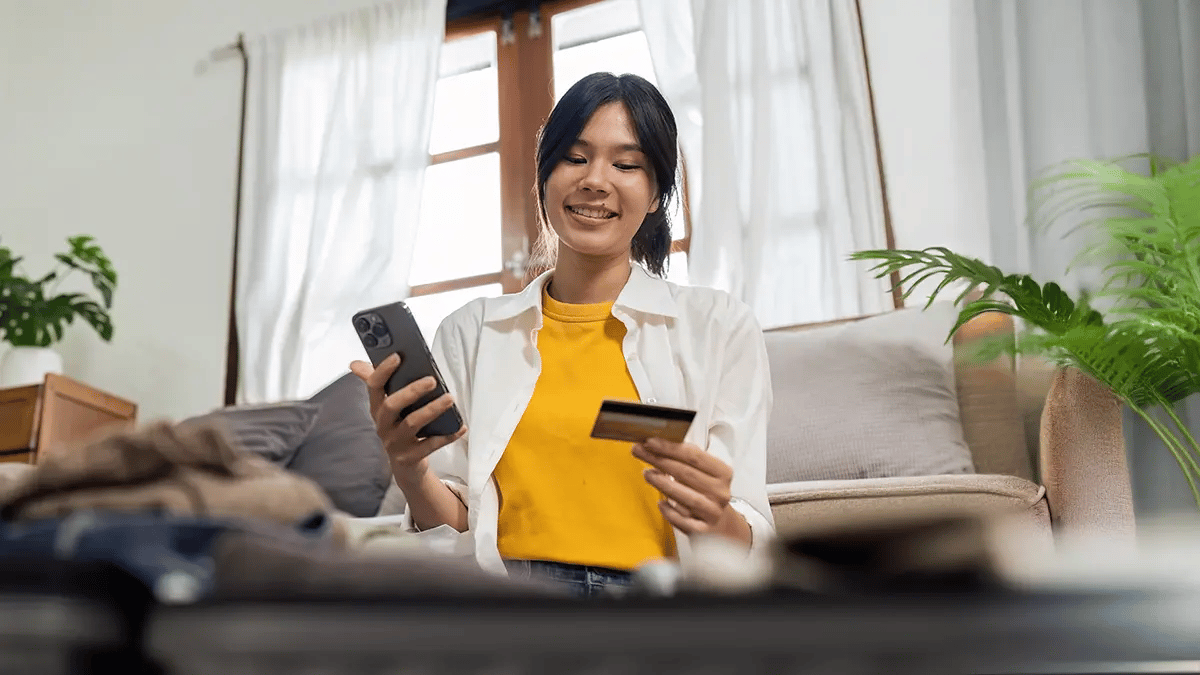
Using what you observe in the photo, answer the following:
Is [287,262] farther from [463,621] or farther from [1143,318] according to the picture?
[463,621]

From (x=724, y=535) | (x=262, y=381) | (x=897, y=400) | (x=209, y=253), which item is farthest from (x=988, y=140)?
(x=209, y=253)

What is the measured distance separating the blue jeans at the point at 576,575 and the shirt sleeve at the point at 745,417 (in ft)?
0.57

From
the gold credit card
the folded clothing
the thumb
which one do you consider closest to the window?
the thumb

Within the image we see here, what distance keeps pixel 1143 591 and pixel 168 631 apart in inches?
12.7

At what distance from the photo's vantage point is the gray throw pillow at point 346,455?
260 centimetres

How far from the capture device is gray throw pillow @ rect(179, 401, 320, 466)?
8.64ft

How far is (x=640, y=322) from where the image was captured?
5.01 ft

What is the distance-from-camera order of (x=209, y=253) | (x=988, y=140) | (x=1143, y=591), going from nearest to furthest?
(x=1143, y=591)
(x=988, y=140)
(x=209, y=253)

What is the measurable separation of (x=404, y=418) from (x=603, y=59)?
2.52m

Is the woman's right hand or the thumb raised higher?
the thumb

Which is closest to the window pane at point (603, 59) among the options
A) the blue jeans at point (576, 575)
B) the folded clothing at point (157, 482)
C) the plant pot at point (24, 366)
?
the plant pot at point (24, 366)

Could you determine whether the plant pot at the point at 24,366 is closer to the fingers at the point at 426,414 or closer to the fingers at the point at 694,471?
the fingers at the point at 426,414

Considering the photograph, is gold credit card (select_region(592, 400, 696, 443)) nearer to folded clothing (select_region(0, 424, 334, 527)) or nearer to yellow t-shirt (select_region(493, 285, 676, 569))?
yellow t-shirt (select_region(493, 285, 676, 569))

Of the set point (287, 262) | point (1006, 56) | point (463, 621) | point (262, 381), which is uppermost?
point (1006, 56)
